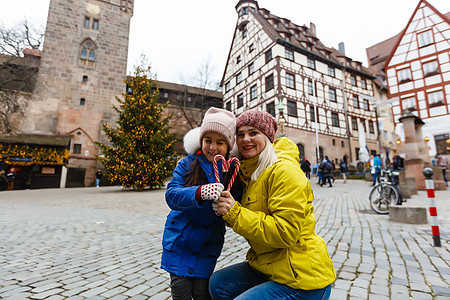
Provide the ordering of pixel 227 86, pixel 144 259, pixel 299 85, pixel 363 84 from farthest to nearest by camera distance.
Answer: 1. pixel 227 86
2. pixel 363 84
3. pixel 299 85
4. pixel 144 259

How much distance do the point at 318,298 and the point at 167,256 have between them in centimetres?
92

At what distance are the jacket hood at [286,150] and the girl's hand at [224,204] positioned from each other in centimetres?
47

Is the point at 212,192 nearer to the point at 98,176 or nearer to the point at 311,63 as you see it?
the point at 98,176

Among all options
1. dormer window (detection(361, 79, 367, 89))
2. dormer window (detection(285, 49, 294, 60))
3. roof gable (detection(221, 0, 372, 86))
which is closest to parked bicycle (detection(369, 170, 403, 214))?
roof gable (detection(221, 0, 372, 86))

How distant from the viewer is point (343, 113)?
2716 centimetres

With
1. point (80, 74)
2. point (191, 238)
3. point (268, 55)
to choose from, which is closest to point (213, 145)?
point (191, 238)

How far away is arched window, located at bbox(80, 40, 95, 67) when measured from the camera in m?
23.6

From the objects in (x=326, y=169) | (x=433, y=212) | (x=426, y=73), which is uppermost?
(x=426, y=73)

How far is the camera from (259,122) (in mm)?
1587

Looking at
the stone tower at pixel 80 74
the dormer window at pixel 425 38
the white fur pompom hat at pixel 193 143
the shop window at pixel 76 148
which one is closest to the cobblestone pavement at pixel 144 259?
the white fur pompom hat at pixel 193 143

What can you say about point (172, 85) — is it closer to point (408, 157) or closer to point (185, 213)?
point (408, 157)

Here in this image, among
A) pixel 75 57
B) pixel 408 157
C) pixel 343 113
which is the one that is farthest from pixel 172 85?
pixel 408 157

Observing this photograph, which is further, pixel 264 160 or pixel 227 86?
pixel 227 86

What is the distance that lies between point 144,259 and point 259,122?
2.84m
